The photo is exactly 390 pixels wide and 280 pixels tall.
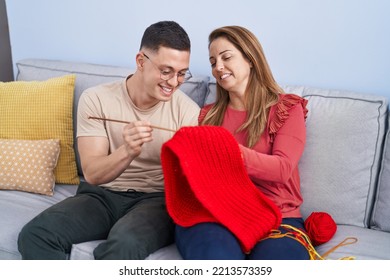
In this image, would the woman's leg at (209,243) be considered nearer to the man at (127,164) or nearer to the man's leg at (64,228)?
the man at (127,164)

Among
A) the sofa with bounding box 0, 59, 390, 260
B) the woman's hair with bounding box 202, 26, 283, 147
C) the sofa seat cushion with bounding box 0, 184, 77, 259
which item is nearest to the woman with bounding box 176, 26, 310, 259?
the woman's hair with bounding box 202, 26, 283, 147

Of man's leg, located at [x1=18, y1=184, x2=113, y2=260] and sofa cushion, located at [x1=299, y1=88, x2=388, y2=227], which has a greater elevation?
sofa cushion, located at [x1=299, y1=88, x2=388, y2=227]

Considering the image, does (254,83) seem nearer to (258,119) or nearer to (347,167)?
(258,119)

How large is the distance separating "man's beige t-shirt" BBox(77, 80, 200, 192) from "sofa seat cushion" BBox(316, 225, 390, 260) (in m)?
0.58

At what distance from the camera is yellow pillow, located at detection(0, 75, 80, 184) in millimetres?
1857

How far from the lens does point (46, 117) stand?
6.11ft

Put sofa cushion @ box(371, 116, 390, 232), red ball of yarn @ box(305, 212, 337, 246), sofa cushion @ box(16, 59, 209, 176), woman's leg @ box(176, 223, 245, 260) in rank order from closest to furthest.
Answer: woman's leg @ box(176, 223, 245, 260), red ball of yarn @ box(305, 212, 337, 246), sofa cushion @ box(371, 116, 390, 232), sofa cushion @ box(16, 59, 209, 176)

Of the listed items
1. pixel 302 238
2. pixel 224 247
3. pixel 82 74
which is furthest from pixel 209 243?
pixel 82 74

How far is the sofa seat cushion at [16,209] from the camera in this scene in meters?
1.44

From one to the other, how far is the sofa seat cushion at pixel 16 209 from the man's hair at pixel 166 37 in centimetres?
69

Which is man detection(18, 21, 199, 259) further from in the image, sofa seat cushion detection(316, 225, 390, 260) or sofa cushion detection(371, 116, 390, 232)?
sofa cushion detection(371, 116, 390, 232)

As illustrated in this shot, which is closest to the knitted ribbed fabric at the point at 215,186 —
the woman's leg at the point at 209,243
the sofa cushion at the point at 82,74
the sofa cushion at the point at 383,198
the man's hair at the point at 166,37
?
the woman's leg at the point at 209,243

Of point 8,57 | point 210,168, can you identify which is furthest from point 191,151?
point 8,57
